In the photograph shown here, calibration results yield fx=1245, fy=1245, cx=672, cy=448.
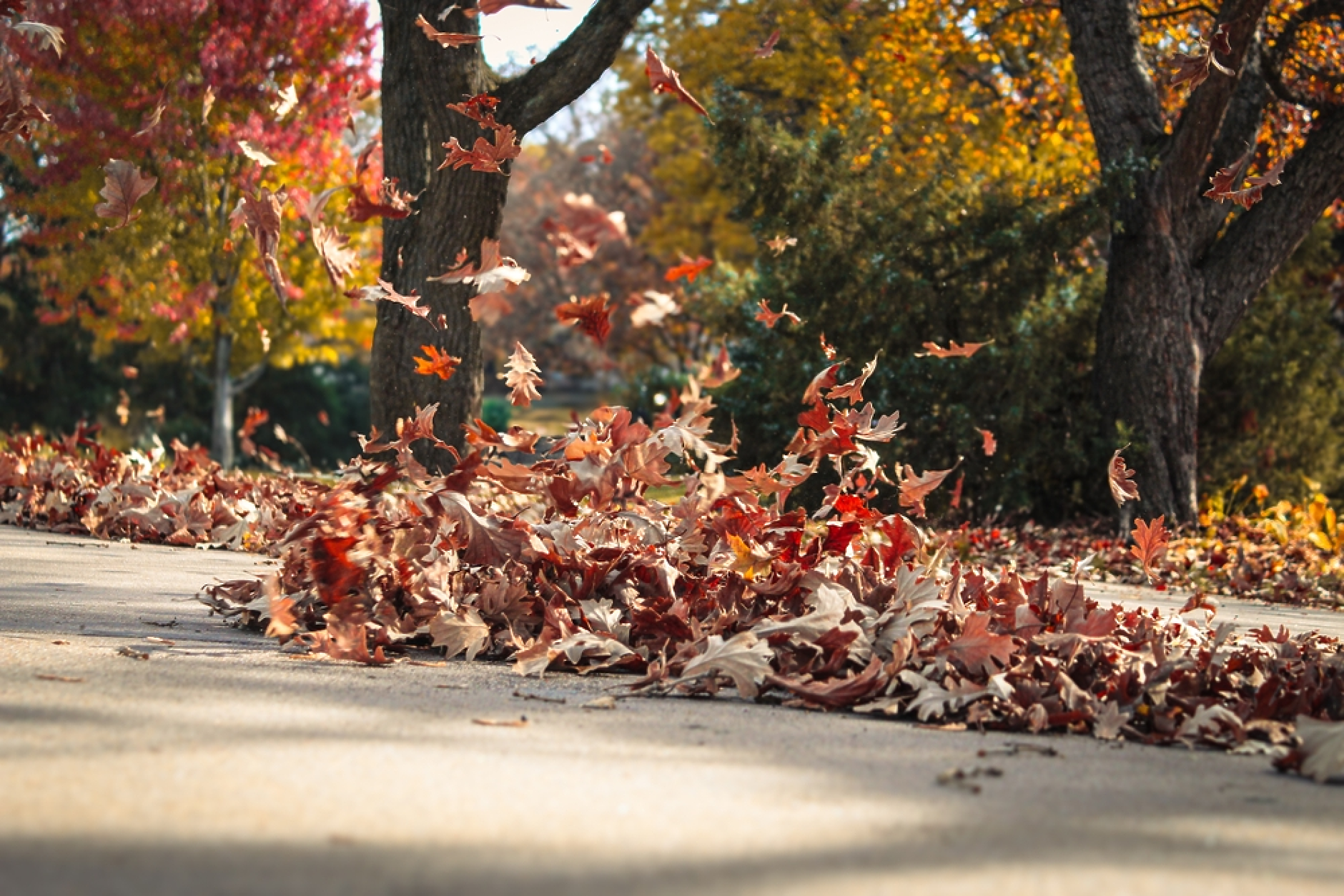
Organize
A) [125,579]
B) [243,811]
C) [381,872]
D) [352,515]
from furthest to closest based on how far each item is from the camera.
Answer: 1. [125,579]
2. [352,515]
3. [243,811]
4. [381,872]

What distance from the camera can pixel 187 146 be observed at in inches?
614

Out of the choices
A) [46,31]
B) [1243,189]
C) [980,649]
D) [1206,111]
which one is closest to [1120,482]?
[1243,189]

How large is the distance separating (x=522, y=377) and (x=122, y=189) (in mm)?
1429

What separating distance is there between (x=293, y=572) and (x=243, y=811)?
2.17m

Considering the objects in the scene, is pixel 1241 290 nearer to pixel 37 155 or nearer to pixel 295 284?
pixel 295 284

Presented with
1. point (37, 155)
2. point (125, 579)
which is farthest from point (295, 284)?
point (125, 579)

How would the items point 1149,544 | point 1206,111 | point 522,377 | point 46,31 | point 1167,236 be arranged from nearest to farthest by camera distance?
point 46,31 → point 1149,544 → point 522,377 → point 1206,111 → point 1167,236

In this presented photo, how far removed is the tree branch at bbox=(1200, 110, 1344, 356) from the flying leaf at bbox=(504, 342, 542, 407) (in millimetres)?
7021

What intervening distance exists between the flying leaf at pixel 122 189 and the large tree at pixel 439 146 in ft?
9.82

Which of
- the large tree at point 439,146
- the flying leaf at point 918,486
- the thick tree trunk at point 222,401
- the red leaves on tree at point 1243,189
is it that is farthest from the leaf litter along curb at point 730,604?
the thick tree trunk at point 222,401

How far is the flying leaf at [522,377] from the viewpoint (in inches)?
165

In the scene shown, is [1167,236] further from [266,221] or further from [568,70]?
[266,221]

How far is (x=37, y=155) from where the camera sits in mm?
17109

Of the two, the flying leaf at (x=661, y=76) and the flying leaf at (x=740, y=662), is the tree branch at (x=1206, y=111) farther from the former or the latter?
the flying leaf at (x=740, y=662)
